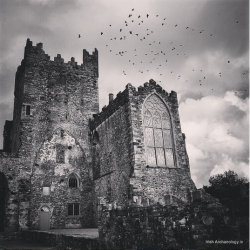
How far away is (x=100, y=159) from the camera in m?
24.3

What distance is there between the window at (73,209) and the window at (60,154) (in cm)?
388

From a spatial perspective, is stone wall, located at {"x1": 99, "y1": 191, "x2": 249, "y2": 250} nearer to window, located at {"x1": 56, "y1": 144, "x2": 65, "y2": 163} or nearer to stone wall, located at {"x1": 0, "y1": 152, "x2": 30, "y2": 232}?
stone wall, located at {"x1": 0, "y1": 152, "x2": 30, "y2": 232}

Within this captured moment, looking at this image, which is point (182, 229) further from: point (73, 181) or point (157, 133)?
point (73, 181)

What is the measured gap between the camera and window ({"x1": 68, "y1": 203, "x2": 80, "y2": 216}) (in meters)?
24.1

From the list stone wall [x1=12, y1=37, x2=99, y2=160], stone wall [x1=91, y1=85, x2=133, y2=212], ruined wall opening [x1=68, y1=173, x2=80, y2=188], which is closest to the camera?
stone wall [x1=91, y1=85, x2=133, y2=212]

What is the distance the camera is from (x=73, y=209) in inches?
954

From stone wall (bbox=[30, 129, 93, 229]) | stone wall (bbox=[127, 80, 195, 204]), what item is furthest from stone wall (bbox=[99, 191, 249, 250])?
stone wall (bbox=[30, 129, 93, 229])

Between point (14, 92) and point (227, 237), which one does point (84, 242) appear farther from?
point (14, 92)

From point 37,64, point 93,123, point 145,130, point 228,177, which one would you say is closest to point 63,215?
point 93,123

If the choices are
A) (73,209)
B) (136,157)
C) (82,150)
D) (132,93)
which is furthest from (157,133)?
(73,209)

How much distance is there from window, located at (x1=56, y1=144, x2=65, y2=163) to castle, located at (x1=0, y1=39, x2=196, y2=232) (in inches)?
3.4

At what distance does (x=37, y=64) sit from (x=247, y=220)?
23.8 metres

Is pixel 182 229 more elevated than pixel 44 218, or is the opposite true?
pixel 182 229

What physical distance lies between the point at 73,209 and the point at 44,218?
2480mm
